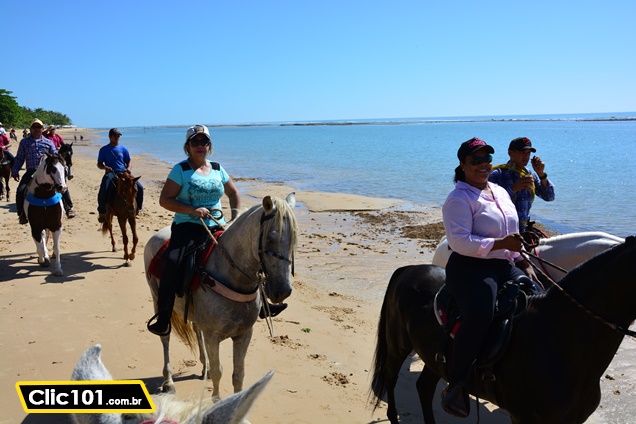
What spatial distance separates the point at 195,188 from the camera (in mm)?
4586

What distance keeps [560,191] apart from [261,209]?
2157 centimetres

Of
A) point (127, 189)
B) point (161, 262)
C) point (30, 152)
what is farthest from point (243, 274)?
point (30, 152)

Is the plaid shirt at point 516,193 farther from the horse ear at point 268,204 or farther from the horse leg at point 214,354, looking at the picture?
the horse leg at point 214,354

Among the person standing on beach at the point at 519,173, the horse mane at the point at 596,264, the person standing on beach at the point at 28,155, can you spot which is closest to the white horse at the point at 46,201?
the person standing on beach at the point at 28,155

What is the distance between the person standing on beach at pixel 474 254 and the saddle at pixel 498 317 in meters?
0.06

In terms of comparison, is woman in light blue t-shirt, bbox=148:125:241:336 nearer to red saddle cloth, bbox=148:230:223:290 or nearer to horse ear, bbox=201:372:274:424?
red saddle cloth, bbox=148:230:223:290

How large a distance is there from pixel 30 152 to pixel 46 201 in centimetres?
166

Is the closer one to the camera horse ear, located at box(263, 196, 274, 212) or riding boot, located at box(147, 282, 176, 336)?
horse ear, located at box(263, 196, 274, 212)

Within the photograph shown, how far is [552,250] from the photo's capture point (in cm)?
550

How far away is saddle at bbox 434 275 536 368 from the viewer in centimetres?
334

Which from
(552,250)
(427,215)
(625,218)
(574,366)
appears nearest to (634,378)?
(552,250)

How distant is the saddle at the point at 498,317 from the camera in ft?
11.0

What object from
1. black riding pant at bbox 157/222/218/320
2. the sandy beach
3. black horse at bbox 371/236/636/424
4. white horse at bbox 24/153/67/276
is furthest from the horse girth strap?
white horse at bbox 24/153/67/276

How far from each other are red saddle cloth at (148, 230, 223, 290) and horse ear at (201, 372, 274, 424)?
9.86ft
